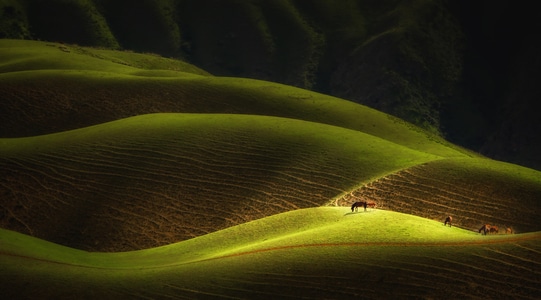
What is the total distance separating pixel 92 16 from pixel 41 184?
15505 cm

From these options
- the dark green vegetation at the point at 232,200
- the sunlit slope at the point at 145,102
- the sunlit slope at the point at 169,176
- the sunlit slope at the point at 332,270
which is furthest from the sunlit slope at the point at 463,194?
the sunlit slope at the point at 145,102

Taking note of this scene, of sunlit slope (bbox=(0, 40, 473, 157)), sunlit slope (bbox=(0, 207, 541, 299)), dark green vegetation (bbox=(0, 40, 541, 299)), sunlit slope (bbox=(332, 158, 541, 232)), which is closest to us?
sunlit slope (bbox=(0, 207, 541, 299))

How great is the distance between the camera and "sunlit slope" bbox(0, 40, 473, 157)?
67750 millimetres

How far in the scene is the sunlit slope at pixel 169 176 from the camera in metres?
44.3

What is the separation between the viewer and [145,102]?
72.7 m

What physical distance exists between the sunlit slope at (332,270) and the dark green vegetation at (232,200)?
2.9 inches

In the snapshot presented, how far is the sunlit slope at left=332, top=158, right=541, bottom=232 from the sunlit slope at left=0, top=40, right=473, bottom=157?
71.4 feet

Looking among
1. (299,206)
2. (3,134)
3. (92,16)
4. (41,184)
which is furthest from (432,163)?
(92,16)

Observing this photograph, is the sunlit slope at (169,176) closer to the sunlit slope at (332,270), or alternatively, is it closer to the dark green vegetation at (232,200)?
the dark green vegetation at (232,200)

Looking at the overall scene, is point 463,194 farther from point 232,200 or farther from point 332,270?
point 332,270

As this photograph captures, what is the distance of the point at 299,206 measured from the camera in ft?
149

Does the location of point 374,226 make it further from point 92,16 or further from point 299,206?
point 92,16

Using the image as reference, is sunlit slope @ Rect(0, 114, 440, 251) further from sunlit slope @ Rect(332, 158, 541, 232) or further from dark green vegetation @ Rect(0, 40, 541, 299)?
sunlit slope @ Rect(332, 158, 541, 232)

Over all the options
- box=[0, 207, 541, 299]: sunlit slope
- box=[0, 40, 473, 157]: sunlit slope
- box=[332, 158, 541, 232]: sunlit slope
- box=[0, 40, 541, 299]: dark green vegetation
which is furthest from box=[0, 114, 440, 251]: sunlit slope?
box=[0, 207, 541, 299]: sunlit slope
